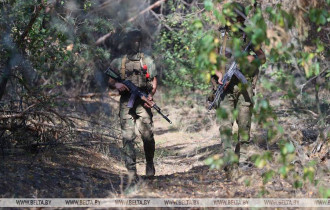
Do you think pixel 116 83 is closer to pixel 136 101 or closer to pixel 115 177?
pixel 136 101

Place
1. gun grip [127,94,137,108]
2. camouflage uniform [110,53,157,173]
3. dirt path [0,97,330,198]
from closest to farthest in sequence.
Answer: dirt path [0,97,330,198]
gun grip [127,94,137,108]
camouflage uniform [110,53,157,173]

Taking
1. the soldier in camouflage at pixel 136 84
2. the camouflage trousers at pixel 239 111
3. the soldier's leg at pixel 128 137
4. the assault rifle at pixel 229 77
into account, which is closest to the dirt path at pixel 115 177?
the soldier's leg at pixel 128 137

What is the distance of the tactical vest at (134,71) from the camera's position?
6.59 metres

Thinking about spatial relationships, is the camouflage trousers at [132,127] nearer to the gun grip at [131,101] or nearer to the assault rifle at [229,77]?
the gun grip at [131,101]

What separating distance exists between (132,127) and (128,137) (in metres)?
0.14

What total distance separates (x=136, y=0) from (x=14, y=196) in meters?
9.77

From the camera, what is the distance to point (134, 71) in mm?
6605

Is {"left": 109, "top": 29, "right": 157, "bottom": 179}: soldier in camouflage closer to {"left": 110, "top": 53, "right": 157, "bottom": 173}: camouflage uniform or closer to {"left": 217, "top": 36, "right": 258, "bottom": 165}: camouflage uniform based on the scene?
{"left": 110, "top": 53, "right": 157, "bottom": 173}: camouflage uniform

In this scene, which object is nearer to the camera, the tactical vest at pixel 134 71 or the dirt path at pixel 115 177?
the dirt path at pixel 115 177

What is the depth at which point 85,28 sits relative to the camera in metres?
10.4

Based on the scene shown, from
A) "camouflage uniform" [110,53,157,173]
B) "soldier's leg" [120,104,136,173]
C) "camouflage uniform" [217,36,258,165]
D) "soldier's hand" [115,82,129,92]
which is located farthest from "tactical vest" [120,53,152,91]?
"camouflage uniform" [217,36,258,165]

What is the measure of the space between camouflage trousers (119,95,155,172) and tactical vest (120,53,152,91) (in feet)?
0.81

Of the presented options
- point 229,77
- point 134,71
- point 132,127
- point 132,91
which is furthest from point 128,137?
point 229,77

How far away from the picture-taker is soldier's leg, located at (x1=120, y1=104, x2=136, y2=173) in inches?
252
